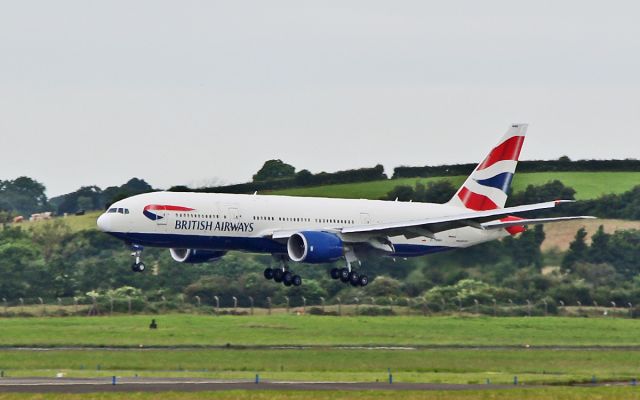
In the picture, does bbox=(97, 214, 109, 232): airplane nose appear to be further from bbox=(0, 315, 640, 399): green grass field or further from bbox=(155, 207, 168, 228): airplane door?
bbox=(0, 315, 640, 399): green grass field

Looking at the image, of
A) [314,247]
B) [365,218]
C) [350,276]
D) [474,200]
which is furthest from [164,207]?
[474,200]

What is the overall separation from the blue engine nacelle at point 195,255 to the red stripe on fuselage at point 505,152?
17.7 m

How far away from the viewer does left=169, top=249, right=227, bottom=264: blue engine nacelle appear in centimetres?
8469

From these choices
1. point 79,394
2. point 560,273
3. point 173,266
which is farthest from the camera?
point 173,266

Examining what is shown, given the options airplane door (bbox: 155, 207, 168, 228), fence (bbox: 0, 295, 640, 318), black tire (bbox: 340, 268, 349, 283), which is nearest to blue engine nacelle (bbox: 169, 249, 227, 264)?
black tire (bbox: 340, 268, 349, 283)

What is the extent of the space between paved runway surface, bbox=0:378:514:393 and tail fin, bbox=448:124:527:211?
2682cm

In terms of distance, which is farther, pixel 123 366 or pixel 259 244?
pixel 259 244

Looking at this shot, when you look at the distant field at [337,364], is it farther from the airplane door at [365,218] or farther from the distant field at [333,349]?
the airplane door at [365,218]

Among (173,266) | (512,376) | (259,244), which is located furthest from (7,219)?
(512,376)

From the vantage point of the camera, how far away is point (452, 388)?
209 feet

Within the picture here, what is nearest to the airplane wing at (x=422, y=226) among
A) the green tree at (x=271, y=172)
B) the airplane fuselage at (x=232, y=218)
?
the airplane fuselage at (x=232, y=218)

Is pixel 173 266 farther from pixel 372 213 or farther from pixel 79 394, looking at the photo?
pixel 79 394

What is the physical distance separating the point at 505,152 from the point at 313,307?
51.3ft

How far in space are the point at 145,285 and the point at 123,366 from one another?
Result: 2855 cm
